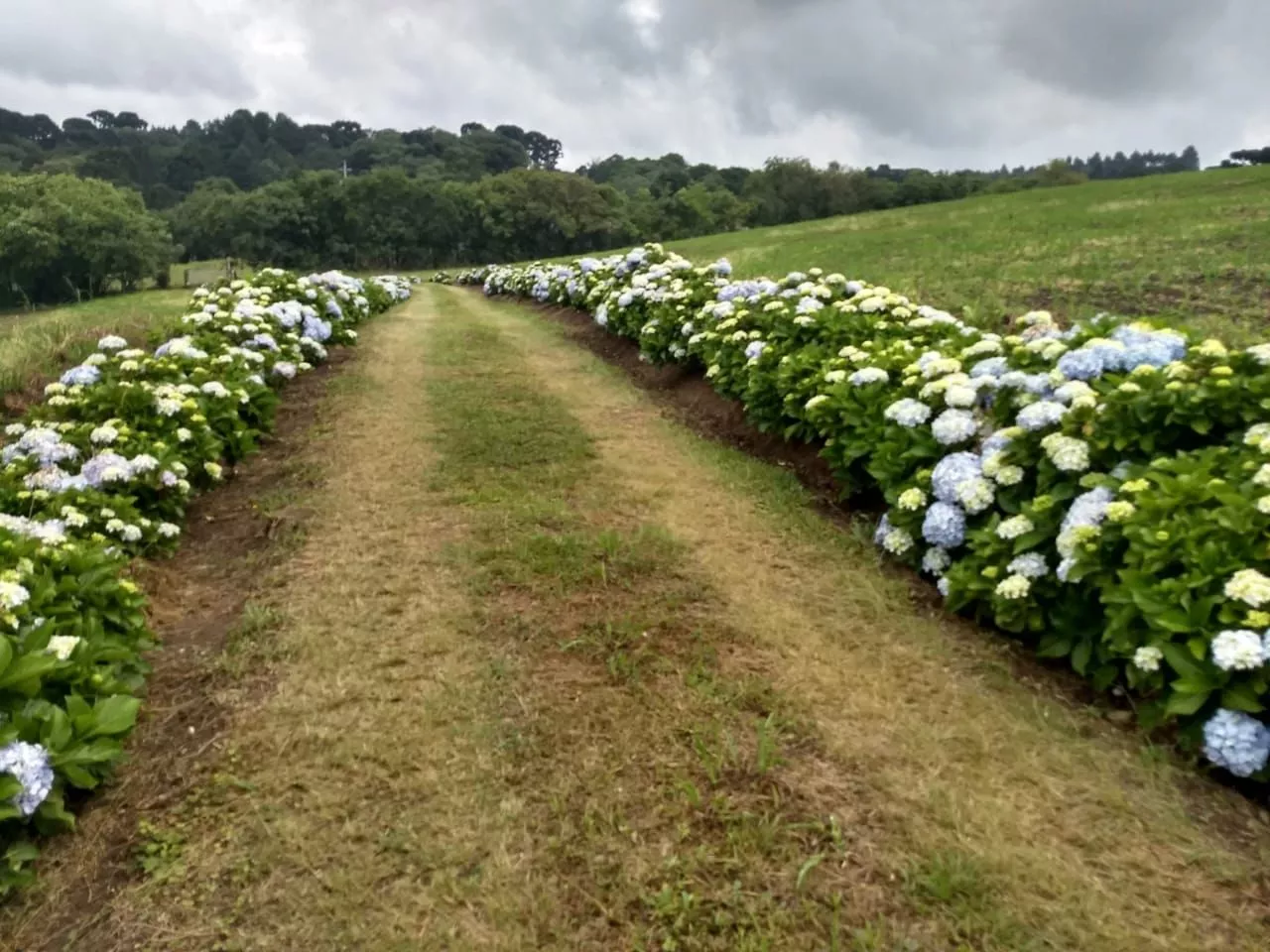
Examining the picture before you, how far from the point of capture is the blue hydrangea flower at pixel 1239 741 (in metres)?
2.99

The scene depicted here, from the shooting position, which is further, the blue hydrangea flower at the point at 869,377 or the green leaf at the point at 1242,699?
the blue hydrangea flower at the point at 869,377

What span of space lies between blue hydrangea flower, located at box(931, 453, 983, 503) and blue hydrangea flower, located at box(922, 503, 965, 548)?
0.06m

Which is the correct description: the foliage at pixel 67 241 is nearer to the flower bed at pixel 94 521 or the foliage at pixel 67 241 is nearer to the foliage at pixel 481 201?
the foliage at pixel 481 201

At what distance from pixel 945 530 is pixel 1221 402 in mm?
1271

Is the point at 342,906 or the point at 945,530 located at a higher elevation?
the point at 945,530

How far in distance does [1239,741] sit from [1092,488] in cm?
123

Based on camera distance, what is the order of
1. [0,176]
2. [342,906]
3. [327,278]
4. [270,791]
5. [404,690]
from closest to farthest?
[342,906] → [270,791] → [404,690] → [327,278] → [0,176]

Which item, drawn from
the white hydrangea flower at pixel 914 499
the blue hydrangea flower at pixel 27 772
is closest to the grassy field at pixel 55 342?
the blue hydrangea flower at pixel 27 772

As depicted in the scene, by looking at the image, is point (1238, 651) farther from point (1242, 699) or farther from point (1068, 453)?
point (1068, 453)

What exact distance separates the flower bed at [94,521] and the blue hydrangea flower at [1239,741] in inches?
146

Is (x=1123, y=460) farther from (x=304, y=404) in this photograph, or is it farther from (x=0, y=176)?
(x=0, y=176)

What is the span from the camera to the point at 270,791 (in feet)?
10.4

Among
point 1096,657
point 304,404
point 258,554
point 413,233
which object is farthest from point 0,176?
point 1096,657

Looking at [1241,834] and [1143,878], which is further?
[1241,834]
